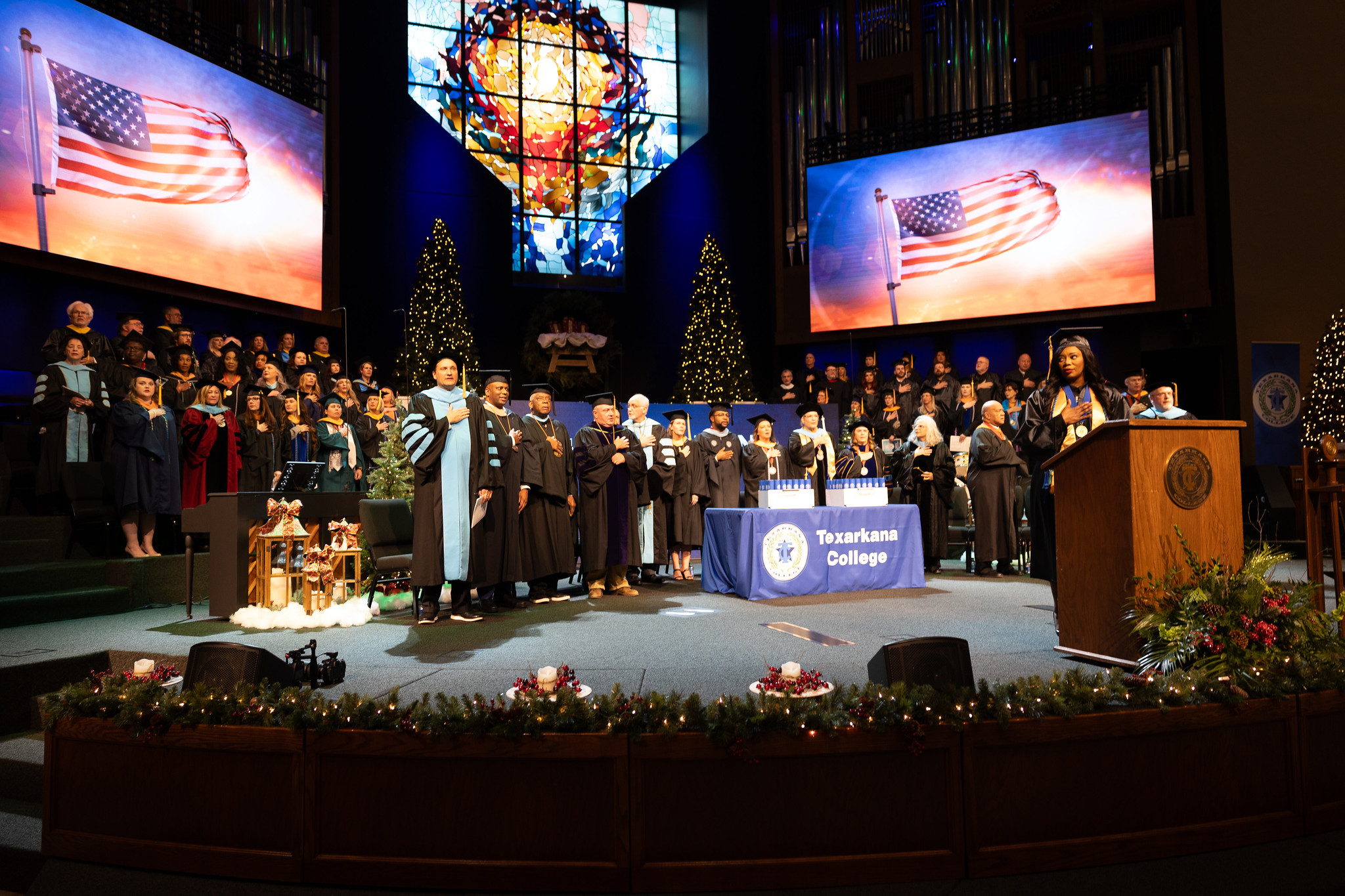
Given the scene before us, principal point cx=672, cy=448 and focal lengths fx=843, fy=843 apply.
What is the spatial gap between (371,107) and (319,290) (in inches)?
143

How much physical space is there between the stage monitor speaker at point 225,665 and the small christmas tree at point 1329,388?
43.6 feet

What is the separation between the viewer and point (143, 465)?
773 cm

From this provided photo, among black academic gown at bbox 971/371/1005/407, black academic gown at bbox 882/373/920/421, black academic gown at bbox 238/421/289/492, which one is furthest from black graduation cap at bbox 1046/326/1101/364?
black academic gown at bbox 971/371/1005/407

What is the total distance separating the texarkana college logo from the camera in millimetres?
12680

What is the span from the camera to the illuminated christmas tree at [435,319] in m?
13.4

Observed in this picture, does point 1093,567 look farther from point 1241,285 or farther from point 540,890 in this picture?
point 1241,285

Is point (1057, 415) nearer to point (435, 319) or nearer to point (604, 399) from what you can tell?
point (604, 399)


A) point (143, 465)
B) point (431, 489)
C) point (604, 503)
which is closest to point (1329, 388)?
point (604, 503)

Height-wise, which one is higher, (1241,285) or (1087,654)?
(1241,285)

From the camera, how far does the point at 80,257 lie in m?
10.3

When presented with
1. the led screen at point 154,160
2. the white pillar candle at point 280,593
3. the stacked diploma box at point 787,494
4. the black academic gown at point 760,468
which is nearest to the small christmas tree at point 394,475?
the white pillar candle at point 280,593

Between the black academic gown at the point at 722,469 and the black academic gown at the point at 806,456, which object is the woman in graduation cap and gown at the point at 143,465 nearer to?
the black academic gown at the point at 722,469

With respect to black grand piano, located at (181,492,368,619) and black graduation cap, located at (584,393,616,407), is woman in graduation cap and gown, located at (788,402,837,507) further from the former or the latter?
black grand piano, located at (181,492,368,619)

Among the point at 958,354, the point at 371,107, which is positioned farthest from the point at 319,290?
the point at 958,354
